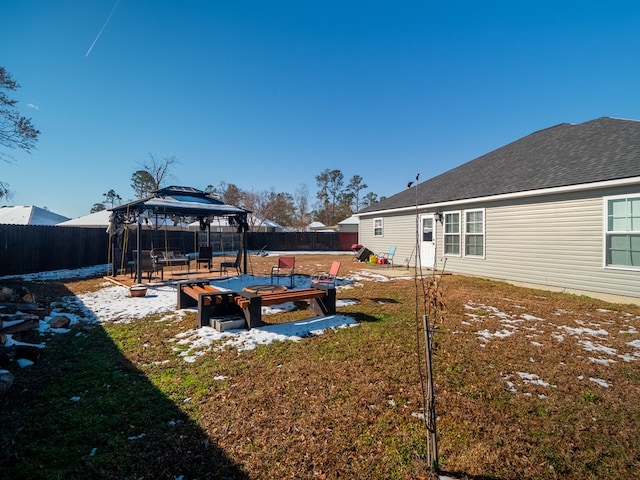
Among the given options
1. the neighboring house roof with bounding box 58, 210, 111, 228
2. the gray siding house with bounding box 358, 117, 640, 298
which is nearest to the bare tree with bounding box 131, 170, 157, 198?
the neighboring house roof with bounding box 58, 210, 111, 228

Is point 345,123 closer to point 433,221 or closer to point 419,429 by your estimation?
point 433,221

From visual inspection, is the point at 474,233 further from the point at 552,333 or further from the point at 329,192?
the point at 329,192

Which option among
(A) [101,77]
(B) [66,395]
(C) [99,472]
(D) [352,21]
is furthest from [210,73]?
(C) [99,472]

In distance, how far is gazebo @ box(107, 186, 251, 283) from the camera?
9125 millimetres

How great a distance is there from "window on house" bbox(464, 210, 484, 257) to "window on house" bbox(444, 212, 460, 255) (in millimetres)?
338

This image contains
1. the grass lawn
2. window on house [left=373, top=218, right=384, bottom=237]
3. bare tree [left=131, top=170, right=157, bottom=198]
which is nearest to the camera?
the grass lawn

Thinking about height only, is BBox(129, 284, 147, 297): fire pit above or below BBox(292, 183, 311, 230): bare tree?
below

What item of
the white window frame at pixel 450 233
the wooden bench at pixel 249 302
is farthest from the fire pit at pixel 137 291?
the white window frame at pixel 450 233

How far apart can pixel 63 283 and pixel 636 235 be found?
16.2 meters

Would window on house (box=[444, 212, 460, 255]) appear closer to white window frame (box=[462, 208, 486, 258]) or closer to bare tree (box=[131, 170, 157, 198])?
white window frame (box=[462, 208, 486, 258])

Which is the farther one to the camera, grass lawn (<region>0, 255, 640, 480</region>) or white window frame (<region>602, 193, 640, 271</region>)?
white window frame (<region>602, 193, 640, 271</region>)

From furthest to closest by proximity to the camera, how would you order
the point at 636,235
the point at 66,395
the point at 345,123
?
the point at 345,123, the point at 636,235, the point at 66,395

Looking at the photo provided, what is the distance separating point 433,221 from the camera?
12.5m

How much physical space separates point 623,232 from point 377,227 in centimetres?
1063
